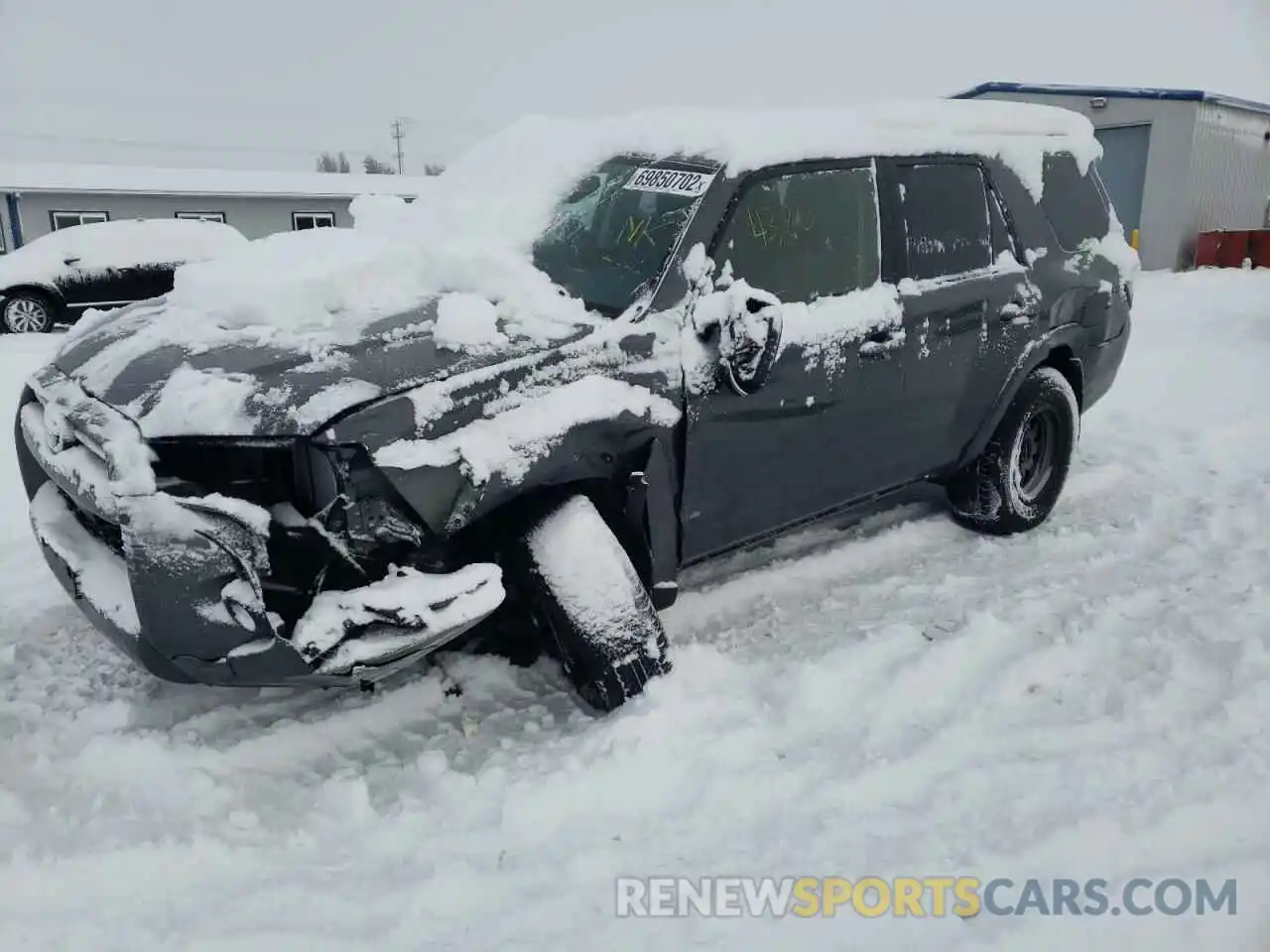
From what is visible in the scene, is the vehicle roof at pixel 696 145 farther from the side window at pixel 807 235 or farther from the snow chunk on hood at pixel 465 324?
the snow chunk on hood at pixel 465 324

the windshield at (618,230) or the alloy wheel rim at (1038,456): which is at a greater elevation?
the windshield at (618,230)

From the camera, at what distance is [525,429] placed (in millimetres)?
2768

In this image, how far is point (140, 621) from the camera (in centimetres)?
247

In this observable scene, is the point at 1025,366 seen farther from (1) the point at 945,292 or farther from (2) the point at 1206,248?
(2) the point at 1206,248

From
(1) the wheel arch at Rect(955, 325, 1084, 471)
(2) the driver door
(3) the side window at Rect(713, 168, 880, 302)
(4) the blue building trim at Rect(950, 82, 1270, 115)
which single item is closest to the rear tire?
Answer: (2) the driver door

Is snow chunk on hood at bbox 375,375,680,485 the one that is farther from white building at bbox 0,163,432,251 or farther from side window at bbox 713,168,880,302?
white building at bbox 0,163,432,251

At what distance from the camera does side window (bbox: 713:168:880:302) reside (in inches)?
131

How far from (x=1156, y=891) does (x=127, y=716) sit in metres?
3.00

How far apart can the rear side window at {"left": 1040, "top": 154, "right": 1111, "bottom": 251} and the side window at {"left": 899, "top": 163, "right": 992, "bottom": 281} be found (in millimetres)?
558

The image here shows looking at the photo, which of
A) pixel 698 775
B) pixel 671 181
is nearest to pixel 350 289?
pixel 671 181

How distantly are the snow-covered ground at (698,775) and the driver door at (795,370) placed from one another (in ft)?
1.72

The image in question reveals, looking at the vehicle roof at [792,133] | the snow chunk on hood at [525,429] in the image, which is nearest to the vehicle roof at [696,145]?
the vehicle roof at [792,133]

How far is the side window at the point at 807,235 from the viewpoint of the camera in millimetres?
3330

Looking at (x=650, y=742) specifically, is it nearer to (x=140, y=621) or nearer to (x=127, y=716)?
(x=140, y=621)
